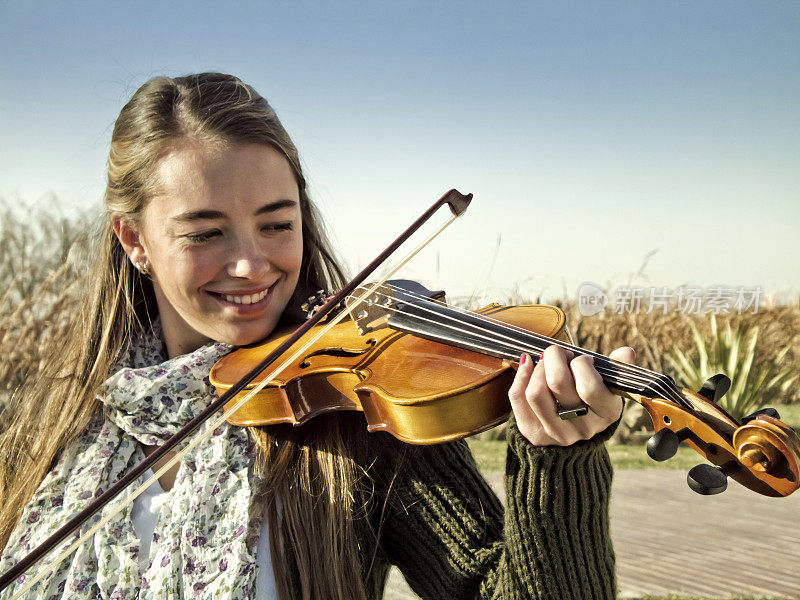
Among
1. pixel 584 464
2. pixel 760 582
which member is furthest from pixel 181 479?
pixel 760 582

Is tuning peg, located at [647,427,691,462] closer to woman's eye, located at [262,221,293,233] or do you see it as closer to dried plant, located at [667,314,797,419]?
woman's eye, located at [262,221,293,233]

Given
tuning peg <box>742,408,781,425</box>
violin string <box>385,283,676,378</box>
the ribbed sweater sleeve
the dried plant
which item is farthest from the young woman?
the dried plant

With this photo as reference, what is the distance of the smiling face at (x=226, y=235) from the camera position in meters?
1.62

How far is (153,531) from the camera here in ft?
5.57

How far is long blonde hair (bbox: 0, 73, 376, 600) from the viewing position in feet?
5.12

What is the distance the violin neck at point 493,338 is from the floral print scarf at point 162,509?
0.51m

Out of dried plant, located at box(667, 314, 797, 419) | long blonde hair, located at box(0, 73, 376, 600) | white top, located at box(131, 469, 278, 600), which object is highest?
long blonde hair, located at box(0, 73, 376, 600)

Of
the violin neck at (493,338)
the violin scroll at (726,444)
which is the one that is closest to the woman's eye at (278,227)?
the violin neck at (493,338)

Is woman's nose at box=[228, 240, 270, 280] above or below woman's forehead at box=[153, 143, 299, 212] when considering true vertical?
below

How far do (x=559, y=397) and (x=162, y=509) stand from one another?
1.00 metres

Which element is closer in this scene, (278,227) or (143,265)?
(278,227)

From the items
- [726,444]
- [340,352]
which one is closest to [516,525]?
[726,444]

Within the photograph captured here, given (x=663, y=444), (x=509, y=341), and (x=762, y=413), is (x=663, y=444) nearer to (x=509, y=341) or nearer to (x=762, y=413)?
(x=762, y=413)

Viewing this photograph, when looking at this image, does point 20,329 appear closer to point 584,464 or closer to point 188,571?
point 188,571
